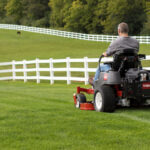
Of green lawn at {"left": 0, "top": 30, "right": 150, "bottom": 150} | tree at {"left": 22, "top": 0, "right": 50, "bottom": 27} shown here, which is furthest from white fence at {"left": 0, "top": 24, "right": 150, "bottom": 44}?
green lawn at {"left": 0, "top": 30, "right": 150, "bottom": 150}

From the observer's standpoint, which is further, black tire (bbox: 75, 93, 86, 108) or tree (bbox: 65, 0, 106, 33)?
tree (bbox: 65, 0, 106, 33)

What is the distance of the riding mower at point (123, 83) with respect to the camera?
30.2 ft

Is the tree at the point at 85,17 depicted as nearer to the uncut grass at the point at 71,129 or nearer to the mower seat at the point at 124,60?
the mower seat at the point at 124,60

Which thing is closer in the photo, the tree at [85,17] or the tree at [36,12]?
the tree at [85,17]

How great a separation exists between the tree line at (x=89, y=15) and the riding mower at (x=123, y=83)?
188 ft

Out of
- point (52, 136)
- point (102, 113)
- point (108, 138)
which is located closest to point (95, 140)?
point (108, 138)

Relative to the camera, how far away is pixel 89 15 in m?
86.3

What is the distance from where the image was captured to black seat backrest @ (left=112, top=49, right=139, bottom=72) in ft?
30.5

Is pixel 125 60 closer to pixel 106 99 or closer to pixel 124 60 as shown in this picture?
pixel 124 60

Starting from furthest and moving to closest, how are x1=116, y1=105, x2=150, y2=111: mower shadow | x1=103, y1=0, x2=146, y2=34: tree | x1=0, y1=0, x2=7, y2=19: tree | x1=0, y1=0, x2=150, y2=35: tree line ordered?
x1=0, y1=0, x2=7, y2=19: tree → x1=0, y1=0, x2=150, y2=35: tree line → x1=103, y1=0, x2=146, y2=34: tree → x1=116, y1=105, x2=150, y2=111: mower shadow

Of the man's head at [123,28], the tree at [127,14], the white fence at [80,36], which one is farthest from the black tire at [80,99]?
the tree at [127,14]

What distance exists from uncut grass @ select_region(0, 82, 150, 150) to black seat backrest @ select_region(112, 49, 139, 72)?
904mm

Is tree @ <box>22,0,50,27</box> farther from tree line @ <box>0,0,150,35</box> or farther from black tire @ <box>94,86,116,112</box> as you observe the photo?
black tire @ <box>94,86,116,112</box>

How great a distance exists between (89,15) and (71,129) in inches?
3131
